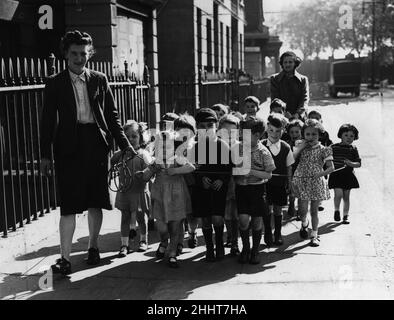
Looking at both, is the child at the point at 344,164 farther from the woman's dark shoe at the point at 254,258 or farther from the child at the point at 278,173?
the woman's dark shoe at the point at 254,258

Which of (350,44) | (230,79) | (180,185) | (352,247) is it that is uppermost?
(350,44)

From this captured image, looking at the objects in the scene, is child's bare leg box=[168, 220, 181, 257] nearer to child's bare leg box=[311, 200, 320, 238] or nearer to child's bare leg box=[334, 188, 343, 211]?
child's bare leg box=[311, 200, 320, 238]

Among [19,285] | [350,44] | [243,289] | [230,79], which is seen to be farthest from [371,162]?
[350,44]

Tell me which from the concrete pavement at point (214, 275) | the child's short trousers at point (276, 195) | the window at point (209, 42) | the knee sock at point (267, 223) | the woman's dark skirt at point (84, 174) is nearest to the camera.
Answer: the concrete pavement at point (214, 275)

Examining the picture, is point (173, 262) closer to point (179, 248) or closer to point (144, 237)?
point (179, 248)

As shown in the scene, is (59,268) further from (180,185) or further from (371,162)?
(371,162)

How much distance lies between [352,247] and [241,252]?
3.96ft

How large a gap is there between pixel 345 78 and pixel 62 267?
127ft

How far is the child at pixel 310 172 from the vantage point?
248 inches

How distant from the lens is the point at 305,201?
20.8ft

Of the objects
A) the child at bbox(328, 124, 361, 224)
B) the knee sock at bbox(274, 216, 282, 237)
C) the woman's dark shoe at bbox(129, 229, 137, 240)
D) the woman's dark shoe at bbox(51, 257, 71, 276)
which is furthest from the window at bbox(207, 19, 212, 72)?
the woman's dark shoe at bbox(51, 257, 71, 276)

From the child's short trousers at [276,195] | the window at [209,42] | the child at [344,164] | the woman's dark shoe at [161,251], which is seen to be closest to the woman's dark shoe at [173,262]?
the woman's dark shoe at [161,251]

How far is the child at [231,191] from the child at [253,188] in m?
0.11

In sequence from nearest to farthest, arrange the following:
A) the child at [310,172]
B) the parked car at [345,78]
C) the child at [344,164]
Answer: the child at [310,172]
the child at [344,164]
the parked car at [345,78]
